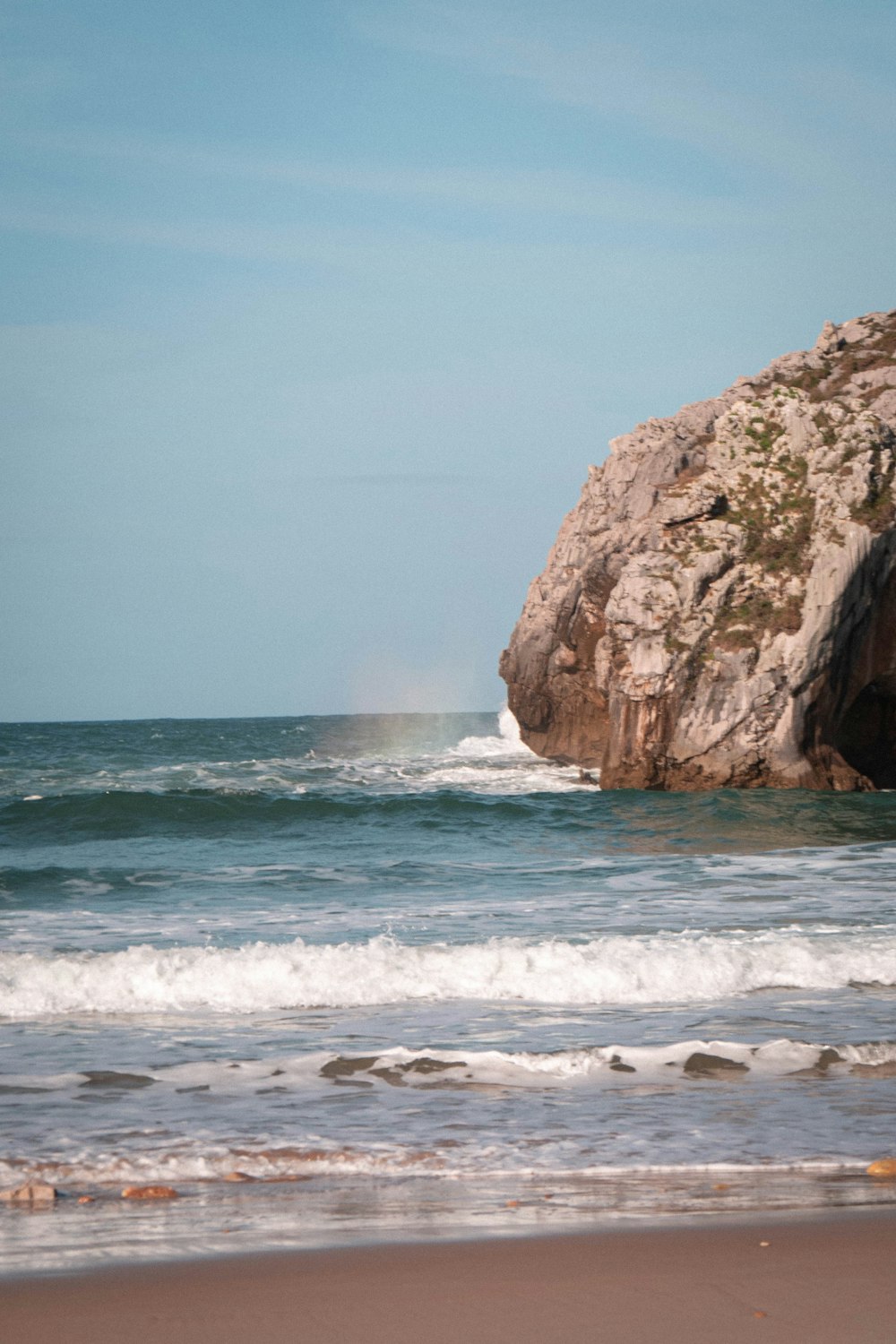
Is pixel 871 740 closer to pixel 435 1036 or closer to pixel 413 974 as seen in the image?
pixel 413 974

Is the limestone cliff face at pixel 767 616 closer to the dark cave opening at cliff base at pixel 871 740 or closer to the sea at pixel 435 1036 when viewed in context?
the dark cave opening at cliff base at pixel 871 740

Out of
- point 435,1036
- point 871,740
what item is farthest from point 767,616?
point 435,1036

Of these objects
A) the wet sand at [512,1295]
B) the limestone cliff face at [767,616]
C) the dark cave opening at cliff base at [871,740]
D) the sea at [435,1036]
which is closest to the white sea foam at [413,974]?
the sea at [435,1036]

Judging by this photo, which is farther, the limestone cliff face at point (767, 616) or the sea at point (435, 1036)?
the limestone cliff face at point (767, 616)

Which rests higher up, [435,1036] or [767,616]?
[767,616]

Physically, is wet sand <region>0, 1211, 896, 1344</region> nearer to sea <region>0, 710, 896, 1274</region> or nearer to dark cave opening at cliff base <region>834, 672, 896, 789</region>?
sea <region>0, 710, 896, 1274</region>

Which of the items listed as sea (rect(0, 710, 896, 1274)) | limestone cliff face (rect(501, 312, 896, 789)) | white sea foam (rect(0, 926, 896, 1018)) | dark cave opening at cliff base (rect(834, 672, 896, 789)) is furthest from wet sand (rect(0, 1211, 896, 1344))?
dark cave opening at cliff base (rect(834, 672, 896, 789))

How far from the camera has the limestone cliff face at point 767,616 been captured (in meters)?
28.1

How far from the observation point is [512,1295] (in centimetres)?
444

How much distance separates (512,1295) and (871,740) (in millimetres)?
29049

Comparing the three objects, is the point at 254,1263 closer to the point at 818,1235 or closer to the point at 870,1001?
the point at 818,1235

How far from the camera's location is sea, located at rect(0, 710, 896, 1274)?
18.4 ft

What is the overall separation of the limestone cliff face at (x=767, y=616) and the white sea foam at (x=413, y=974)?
17.0m

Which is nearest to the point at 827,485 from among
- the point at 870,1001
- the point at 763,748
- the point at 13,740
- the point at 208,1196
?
the point at 763,748
